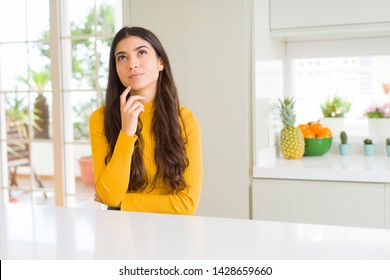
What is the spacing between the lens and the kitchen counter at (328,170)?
2.31 metres

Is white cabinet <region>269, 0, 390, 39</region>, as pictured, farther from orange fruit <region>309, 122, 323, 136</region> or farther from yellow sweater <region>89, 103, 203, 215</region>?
yellow sweater <region>89, 103, 203, 215</region>

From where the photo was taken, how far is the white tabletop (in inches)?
35.9

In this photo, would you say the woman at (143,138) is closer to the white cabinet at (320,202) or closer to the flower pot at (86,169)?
the white cabinet at (320,202)

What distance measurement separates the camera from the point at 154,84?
1725mm

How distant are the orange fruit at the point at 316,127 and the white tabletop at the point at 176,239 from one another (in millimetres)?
1870

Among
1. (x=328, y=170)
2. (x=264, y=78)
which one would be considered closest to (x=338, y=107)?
(x=264, y=78)

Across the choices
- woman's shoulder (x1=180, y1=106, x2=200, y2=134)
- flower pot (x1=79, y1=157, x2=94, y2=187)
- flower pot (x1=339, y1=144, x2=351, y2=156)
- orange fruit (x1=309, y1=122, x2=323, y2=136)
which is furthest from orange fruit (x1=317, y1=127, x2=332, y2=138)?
flower pot (x1=79, y1=157, x2=94, y2=187)

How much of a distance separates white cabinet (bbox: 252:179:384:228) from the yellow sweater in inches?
35.3

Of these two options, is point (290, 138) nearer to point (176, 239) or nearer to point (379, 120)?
point (379, 120)

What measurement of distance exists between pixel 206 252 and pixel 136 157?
0.77m

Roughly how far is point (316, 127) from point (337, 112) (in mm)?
252

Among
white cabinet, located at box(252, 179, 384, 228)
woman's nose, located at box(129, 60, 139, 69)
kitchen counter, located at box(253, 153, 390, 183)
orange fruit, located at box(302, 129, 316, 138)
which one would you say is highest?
woman's nose, located at box(129, 60, 139, 69)

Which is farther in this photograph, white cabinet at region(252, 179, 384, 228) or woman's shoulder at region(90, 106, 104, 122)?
white cabinet at region(252, 179, 384, 228)
